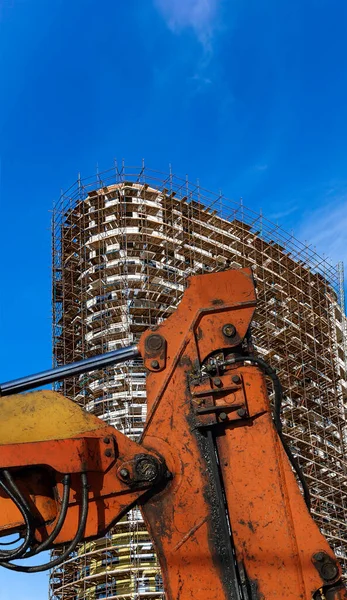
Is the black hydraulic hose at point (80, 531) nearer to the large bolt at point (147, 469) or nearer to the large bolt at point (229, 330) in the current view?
the large bolt at point (147, 469)

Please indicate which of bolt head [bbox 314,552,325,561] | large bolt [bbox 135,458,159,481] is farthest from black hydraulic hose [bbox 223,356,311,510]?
large bolt [bbox 135,458,159,481]

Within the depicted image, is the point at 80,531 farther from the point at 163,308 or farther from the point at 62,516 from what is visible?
the point at 163,308

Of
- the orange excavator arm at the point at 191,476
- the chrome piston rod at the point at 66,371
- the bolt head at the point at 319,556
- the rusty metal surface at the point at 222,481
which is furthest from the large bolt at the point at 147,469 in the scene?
the bolt head at the point at 319,556

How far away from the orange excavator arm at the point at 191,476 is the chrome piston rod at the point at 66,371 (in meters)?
0.32

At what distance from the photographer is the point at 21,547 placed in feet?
13.2

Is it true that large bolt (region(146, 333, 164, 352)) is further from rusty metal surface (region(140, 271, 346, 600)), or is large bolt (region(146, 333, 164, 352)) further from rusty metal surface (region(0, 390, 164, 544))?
rusty metal surface (region(0, 390, 164, 544))

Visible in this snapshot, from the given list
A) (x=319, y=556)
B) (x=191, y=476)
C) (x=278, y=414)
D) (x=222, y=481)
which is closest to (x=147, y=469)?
(x=191, y=476)

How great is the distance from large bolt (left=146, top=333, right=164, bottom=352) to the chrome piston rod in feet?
0.73

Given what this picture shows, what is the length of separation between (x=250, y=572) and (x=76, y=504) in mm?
1016

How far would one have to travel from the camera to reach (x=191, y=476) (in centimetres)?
406

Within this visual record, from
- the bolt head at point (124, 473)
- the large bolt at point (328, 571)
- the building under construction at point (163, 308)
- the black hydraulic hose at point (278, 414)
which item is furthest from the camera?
the building under construction at point (163, 308)

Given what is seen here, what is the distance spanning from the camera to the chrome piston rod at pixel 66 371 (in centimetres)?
463

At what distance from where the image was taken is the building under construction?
30.5 meters

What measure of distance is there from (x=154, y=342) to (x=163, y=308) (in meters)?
28.1
